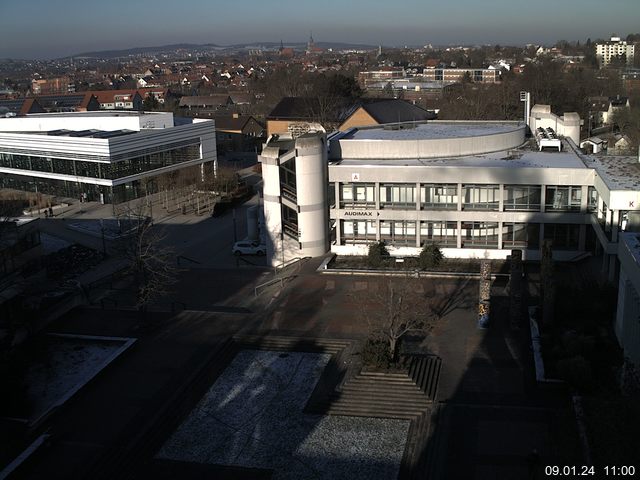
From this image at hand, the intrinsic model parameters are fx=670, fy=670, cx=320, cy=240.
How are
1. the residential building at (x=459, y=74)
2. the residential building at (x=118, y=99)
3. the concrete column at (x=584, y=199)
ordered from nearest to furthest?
the concrete column at (x=584, y=199) → the residential building at (x=118, y=99) → the residential building at (x=459, y=74)

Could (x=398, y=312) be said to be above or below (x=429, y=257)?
above

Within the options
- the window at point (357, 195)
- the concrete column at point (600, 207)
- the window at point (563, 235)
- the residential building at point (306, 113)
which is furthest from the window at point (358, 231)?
the residential building at point (306, 113)

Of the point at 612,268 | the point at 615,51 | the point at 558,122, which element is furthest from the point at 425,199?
the point at 615,51

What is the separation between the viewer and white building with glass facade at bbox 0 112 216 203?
47781 millimetres

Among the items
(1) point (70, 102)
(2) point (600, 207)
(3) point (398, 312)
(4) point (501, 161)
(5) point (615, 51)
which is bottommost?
(3) point (398, 312)

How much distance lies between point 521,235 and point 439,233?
12.1 feet

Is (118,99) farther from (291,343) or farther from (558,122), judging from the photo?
(291,343)

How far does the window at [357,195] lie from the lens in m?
31.6

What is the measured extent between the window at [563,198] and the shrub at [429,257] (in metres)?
5.37

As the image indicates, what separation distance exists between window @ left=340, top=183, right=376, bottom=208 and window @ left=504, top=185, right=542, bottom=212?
20.0ft

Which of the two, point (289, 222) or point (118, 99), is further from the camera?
point (118, 99)

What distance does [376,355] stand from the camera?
65.8 ft

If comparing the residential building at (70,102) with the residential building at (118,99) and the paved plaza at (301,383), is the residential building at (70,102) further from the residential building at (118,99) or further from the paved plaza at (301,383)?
the paved plaza at (301,383)

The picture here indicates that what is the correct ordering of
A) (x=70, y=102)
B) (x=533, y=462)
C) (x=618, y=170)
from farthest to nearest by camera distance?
(x=70, y=102) → (x=618, y=170) → (x=533, y=462)
